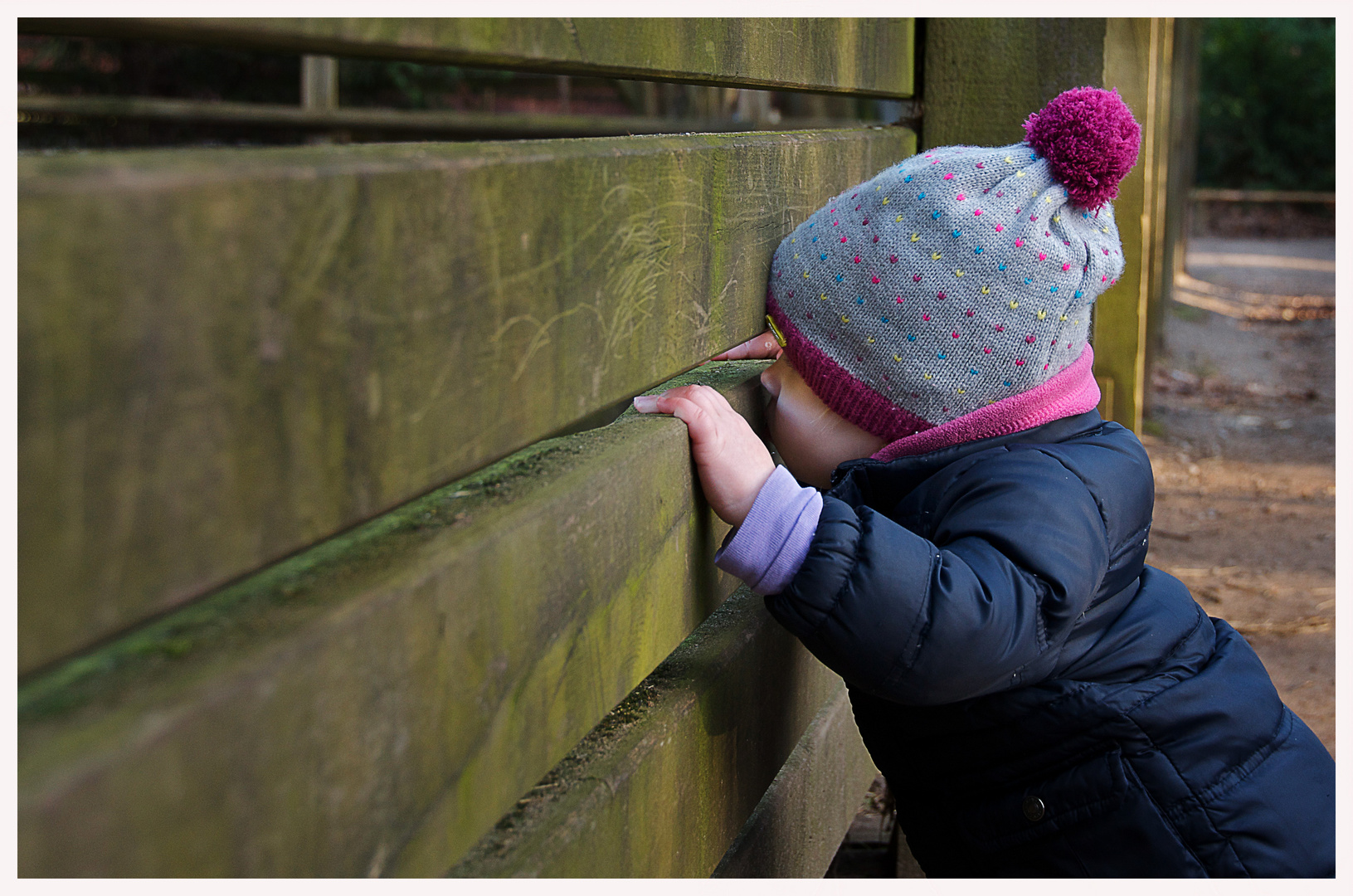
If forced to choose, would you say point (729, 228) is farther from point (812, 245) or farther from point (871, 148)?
point (871, 148)

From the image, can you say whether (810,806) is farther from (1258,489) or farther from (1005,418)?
(1258,489)

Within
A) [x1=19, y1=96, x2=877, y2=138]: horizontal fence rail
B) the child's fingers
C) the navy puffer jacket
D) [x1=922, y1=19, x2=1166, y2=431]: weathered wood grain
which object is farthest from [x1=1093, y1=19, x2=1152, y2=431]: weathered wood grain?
[x1=19, y1=96, x2=877, y2=138]: horizontal fence rail

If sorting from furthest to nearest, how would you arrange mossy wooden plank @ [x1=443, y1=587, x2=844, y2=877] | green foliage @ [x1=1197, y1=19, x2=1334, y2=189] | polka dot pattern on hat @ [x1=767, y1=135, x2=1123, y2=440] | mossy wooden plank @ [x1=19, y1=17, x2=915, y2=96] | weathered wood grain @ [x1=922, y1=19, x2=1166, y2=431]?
green foliage @ [x1=1197, y1=19, x2=1334, y2=189], weathered wood grain @ [x1=922, y1=19, x2=1166, y2=431], polka dot pattern on hat @ [x1=767, y1=135, x2=1123, y2=440], mossy wooden plank @ [x1=443, y1=587, x2=844, y2=877], mossy wooden plank @ [x1=19, y1=17, x2=915, y2=96]

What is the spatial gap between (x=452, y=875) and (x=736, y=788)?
2.07ft

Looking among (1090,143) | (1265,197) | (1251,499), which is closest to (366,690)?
(1090,143)

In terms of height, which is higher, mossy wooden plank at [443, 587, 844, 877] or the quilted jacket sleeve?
the quilted jacket sleeve

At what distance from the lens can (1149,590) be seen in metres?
1.65

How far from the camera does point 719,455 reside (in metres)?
1.34

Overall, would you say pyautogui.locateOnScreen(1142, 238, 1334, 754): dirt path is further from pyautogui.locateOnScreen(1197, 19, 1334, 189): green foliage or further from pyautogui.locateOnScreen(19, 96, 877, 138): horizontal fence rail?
pyautogui.locateOnScreen(1197, 19, 1334, 189): green foliage

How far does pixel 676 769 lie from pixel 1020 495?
479mm

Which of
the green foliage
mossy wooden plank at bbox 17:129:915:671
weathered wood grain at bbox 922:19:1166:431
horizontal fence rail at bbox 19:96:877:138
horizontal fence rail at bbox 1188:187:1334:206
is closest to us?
mossy wooden plank at bbox 17:129:915:671

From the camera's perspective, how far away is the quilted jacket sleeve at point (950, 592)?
1.26 meters

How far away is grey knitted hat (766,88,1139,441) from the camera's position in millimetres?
1444

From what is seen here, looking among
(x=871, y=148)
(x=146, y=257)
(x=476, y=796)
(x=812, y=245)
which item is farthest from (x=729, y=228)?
(x=146, y=257)
